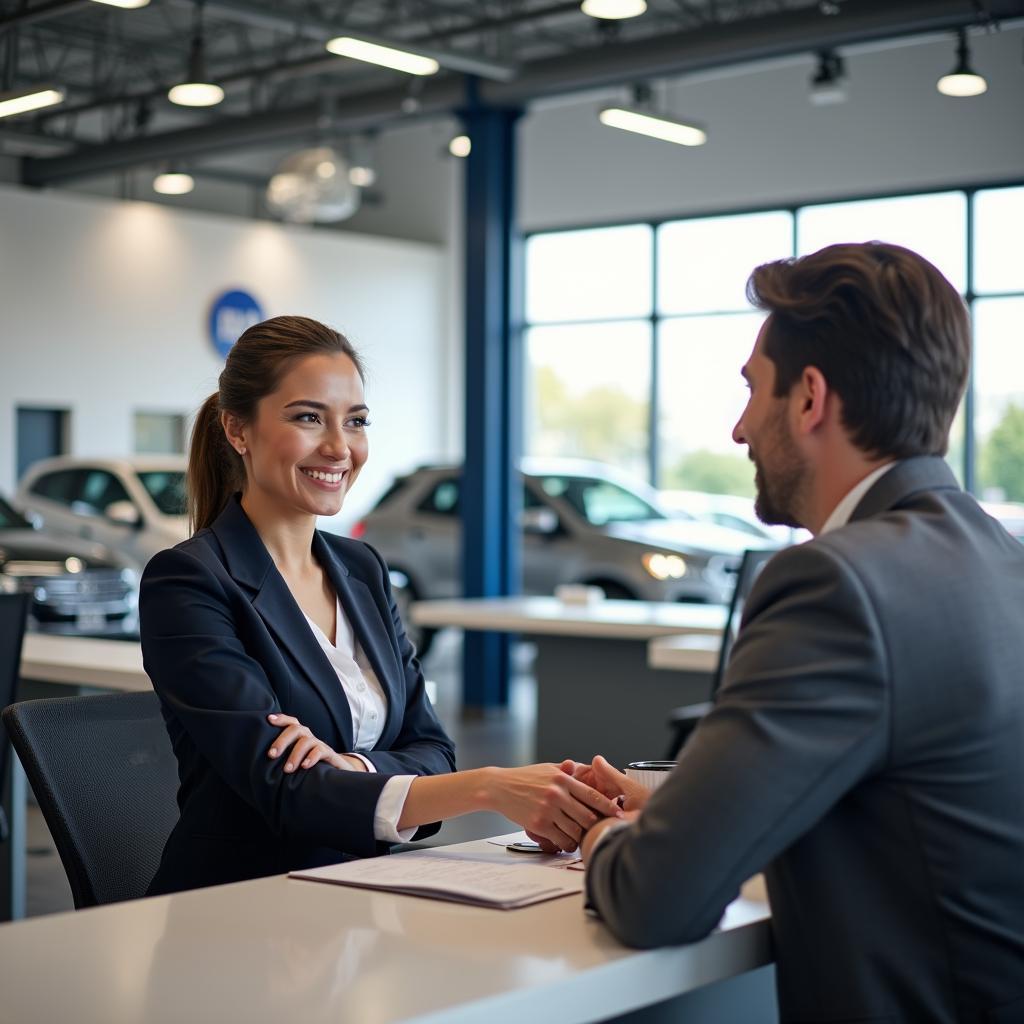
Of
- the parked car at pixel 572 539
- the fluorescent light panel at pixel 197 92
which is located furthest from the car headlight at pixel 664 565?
the fluorescent light panel at pixel 197 92

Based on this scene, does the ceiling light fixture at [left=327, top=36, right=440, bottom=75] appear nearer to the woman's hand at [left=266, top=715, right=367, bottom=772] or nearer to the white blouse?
the white blouse

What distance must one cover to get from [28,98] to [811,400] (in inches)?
299

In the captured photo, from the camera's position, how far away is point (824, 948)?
1.45 m

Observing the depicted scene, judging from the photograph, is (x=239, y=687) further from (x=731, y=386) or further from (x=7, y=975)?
(x=731, y=386)

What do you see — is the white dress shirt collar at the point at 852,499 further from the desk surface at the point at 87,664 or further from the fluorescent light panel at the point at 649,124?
the fluorescent light panel at the point at 649,124

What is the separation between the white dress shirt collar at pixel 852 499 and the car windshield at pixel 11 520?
8727 mm

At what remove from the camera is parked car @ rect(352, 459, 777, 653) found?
10172mm

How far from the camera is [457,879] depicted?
1.73 m

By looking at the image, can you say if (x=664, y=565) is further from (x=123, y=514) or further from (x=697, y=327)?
(x=697, y=327)

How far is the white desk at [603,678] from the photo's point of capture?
258 inches

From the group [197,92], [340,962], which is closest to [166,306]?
[197,92]

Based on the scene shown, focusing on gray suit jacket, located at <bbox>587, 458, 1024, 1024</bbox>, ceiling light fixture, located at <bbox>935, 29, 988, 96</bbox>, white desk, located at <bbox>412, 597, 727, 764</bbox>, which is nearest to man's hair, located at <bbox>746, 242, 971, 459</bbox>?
gray suit jacket, located at <bbox>587, 458, 1024, 1024</bbox>

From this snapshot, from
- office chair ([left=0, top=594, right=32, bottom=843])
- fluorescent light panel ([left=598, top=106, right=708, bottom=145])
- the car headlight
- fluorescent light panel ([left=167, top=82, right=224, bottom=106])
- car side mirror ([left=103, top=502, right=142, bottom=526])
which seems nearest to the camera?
office chair ([left=0, top=594, right=32, bottom=843])

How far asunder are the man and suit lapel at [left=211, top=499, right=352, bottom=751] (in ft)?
2.53
